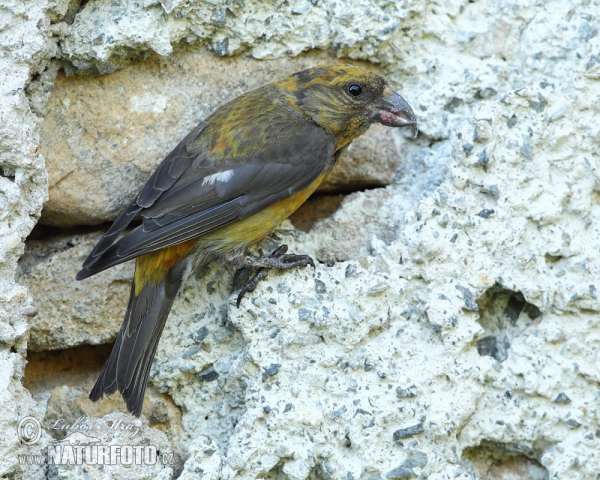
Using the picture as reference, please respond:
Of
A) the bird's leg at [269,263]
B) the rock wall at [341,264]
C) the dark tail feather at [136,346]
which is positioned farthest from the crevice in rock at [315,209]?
the dark tail feather at [136,346]

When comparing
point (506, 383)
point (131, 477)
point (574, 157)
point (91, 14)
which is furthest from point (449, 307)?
point (91, 14)

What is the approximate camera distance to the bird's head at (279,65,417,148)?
3.21 meters

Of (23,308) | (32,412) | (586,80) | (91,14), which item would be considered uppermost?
(91,14)

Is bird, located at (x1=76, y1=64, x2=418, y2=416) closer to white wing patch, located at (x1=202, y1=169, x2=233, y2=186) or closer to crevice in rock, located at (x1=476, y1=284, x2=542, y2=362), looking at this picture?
white wing patch, located at (x1=202, y1=169, x2=233, y2=186)

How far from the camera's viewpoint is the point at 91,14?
294cm

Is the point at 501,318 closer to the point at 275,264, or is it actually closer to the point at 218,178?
the point at 275,264

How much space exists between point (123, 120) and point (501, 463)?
6.55 feet

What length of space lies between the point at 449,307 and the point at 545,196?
57cm

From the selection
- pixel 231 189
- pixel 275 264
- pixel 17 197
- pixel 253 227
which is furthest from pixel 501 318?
pixel 17 197

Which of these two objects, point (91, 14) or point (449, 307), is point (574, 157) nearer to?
point (449, 307)

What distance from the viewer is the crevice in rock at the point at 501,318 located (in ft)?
9.69

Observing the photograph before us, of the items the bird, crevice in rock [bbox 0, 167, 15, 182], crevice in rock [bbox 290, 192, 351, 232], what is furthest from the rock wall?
crevice in rock [bbox 290, 192, 351, 232]

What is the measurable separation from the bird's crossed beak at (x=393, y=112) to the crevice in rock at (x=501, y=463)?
1.30 meters

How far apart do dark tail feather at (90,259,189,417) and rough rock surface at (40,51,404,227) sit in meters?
0.40
